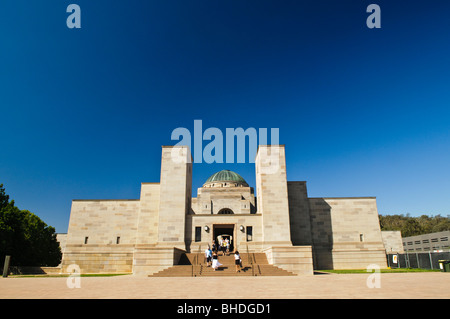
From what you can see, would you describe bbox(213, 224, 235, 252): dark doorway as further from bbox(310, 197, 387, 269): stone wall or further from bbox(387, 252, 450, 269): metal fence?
bbox(387, 252, 450, 269): metal fence

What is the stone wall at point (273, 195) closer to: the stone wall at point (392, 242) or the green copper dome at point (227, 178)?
the green copper dome at point (227, 178)

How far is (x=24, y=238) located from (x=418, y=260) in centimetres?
4237

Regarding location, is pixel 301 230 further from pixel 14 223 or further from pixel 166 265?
pixel 14 223

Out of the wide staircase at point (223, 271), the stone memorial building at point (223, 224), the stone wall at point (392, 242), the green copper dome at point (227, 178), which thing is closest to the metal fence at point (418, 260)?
the stone memorial building at point (223, 224)

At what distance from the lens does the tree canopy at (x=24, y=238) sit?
101 feet

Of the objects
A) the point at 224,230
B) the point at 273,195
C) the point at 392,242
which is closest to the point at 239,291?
the point at 273,195

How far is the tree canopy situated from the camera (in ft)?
101

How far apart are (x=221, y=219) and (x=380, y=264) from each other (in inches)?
679

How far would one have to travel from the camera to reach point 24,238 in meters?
34.1

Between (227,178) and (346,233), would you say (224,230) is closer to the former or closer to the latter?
(346,233)

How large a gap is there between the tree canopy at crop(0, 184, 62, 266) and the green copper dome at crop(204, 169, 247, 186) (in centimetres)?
2790

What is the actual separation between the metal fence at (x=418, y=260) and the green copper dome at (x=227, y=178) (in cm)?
2829

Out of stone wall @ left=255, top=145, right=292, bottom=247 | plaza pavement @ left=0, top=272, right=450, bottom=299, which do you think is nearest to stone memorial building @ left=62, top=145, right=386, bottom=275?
stone wall @ left=255, top=145, right=292, bottom=247
